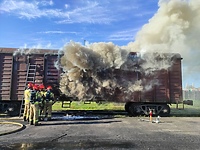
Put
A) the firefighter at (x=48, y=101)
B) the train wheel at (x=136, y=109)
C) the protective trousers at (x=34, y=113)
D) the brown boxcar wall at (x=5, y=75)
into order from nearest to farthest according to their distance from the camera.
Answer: the protective trousers at (x=34, y=113), the firefighter at (x=48, y=101), the brown boxcar wall at (x=5, y=75), the train wheel at (x=136, y=109)

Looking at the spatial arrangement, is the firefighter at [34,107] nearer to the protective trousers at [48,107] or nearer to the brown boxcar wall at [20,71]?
the protective trousers at [48,107]

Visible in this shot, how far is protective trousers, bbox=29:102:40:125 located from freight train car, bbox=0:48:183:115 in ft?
10.9

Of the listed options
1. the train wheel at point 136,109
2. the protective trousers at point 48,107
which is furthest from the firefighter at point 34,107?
the train wheel at point 136,109

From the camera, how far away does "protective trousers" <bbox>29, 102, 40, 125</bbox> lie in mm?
10675

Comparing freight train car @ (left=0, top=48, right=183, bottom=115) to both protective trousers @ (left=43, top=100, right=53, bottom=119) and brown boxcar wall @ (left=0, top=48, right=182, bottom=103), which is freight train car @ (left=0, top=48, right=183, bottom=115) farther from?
protective trousers @ (left=43, top=100, right=53, bottom=119)

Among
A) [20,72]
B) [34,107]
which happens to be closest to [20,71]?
[20,72]

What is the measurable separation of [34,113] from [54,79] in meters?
3.76

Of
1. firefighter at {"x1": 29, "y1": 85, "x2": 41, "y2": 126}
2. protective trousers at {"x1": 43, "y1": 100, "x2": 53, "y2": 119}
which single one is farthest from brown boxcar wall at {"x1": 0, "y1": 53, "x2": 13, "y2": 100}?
firefighter at {"x1": 29, "y1": 85, "x2": 41, "y2": 126}

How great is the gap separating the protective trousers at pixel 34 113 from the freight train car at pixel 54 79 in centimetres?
332

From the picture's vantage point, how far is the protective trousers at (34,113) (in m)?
10.7

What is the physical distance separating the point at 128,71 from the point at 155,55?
1.88m

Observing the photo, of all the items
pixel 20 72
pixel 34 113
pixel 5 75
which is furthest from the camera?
pixel 20 72

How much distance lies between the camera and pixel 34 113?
35.1ft

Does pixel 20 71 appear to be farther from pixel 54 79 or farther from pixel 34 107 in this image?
pixel 34 107
